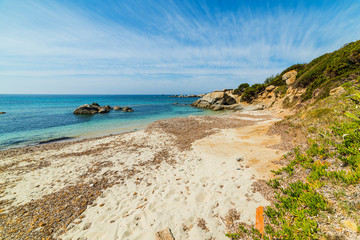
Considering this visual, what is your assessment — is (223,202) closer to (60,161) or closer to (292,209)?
(292,209)

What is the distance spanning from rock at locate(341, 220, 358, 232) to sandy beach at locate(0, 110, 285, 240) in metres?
1.83

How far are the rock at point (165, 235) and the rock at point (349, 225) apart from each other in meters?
3.85

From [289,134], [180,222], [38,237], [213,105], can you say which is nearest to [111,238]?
[180,222]

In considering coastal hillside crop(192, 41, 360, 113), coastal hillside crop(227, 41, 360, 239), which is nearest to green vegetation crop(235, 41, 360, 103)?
coastal hillside crop(192, 41, 360, 113)

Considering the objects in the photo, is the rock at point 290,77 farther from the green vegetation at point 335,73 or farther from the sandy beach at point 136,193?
the sandy beach at point 136,193

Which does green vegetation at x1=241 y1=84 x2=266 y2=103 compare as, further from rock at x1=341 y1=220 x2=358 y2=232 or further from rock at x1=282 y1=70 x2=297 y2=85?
rock at x1=341 y1=220 x2=358 y2=232

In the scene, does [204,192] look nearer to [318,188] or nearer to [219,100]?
[318,188]

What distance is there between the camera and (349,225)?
8.79 ft

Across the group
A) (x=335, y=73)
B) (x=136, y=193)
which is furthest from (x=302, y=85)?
(x=136, y=193)

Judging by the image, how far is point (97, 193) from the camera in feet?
20.0

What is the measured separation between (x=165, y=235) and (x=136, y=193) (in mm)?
2594

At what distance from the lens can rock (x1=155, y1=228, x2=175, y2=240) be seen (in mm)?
3743

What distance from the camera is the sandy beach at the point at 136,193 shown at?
425 cm

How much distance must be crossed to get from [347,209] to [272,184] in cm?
208
